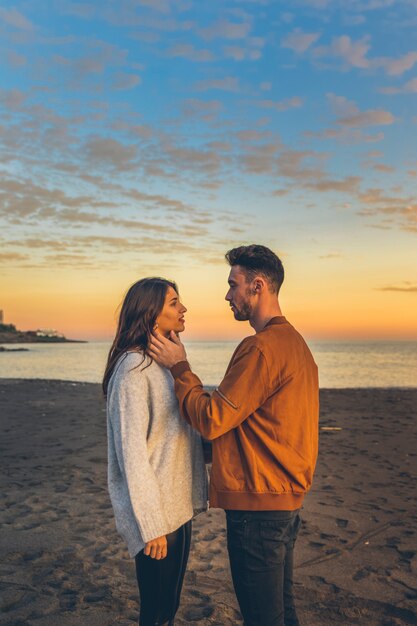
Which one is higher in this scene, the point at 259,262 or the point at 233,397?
the point at 259,262

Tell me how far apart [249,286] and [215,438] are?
75 centimetres

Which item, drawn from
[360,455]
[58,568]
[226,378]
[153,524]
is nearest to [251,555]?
[153,524]

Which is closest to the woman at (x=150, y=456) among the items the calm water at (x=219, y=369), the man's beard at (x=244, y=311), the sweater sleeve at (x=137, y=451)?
the sweater sleeve at (x=137, y=451)

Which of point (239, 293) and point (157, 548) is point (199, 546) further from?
point (239, 293)

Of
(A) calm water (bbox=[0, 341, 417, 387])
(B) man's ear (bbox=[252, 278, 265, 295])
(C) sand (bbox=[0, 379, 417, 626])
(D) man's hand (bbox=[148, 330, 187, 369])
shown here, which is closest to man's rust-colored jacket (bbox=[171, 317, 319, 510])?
(D) man's hand (bbox=[148, 330, 187, 369])

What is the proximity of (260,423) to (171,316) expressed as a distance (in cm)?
74

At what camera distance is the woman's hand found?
2701mm

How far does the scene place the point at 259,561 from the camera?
8.53 ft

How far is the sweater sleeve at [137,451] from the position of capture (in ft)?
8.82

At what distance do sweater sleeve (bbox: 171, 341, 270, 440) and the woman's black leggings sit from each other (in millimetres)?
670

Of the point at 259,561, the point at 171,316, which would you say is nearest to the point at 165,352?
the point at 171,316

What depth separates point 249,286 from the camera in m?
2.85

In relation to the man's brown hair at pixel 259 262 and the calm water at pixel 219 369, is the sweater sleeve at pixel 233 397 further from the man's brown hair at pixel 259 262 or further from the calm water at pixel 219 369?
the calm water at pixel 219 369

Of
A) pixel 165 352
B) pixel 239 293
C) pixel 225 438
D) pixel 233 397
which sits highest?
pixel 239 293
